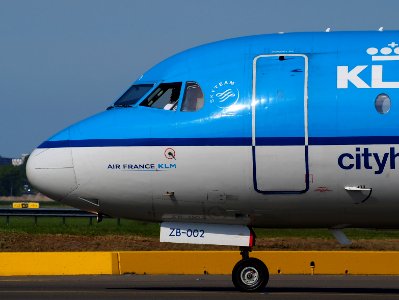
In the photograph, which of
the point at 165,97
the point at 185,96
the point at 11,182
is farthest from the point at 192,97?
the point at 11,182

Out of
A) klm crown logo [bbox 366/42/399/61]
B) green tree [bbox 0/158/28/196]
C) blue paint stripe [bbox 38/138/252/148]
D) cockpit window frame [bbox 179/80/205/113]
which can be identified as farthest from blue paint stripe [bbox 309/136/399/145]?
green tree [bbox 0/158/28/196]

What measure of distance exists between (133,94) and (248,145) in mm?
2290

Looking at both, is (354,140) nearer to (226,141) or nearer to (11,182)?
(226,141)

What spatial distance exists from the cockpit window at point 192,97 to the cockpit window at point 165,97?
0.15m

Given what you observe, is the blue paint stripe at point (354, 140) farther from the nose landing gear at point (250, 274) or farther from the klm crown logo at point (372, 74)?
the nose landing gear at point (250, 274)

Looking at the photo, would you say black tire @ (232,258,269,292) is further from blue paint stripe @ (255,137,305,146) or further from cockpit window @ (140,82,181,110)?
cockpit window @ (140,82,181,110)

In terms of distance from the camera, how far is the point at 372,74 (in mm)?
20312

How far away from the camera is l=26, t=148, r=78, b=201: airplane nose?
68.0ft

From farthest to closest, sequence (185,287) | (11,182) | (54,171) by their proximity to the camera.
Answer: (11,182), (185,287), (54,171)

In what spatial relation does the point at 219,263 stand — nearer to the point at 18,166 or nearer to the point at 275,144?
the point at 275,144

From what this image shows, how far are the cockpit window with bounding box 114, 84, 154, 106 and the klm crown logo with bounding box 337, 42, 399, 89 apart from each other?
3.18m

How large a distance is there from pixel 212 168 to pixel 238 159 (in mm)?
452

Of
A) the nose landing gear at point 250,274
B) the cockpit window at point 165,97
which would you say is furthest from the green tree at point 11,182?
the cockpit window at point 165,97

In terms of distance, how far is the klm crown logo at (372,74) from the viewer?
20250 millimetres
